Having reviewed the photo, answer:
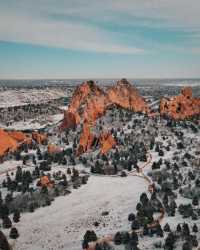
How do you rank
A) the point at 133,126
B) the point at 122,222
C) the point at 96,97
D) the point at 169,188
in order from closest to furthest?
1. the point at 122,222
2. the point at 169,188
3. the point at 133,126
4. the point at 96,97

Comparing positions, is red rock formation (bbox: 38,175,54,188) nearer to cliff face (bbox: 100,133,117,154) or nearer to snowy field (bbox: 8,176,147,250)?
snowy field (bbox: 8,176,147,250)

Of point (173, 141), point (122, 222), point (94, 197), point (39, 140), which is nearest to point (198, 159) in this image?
point (173, 141)

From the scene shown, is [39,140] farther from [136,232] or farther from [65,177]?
[136,232]

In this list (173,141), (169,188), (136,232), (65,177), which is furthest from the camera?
(173,141)

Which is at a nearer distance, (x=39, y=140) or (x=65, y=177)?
(x=65, y=177)

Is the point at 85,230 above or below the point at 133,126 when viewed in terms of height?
below

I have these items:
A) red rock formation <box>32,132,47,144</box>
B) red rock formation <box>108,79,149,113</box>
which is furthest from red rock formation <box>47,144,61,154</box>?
red rock formation <box>108,79,149,113</box>
